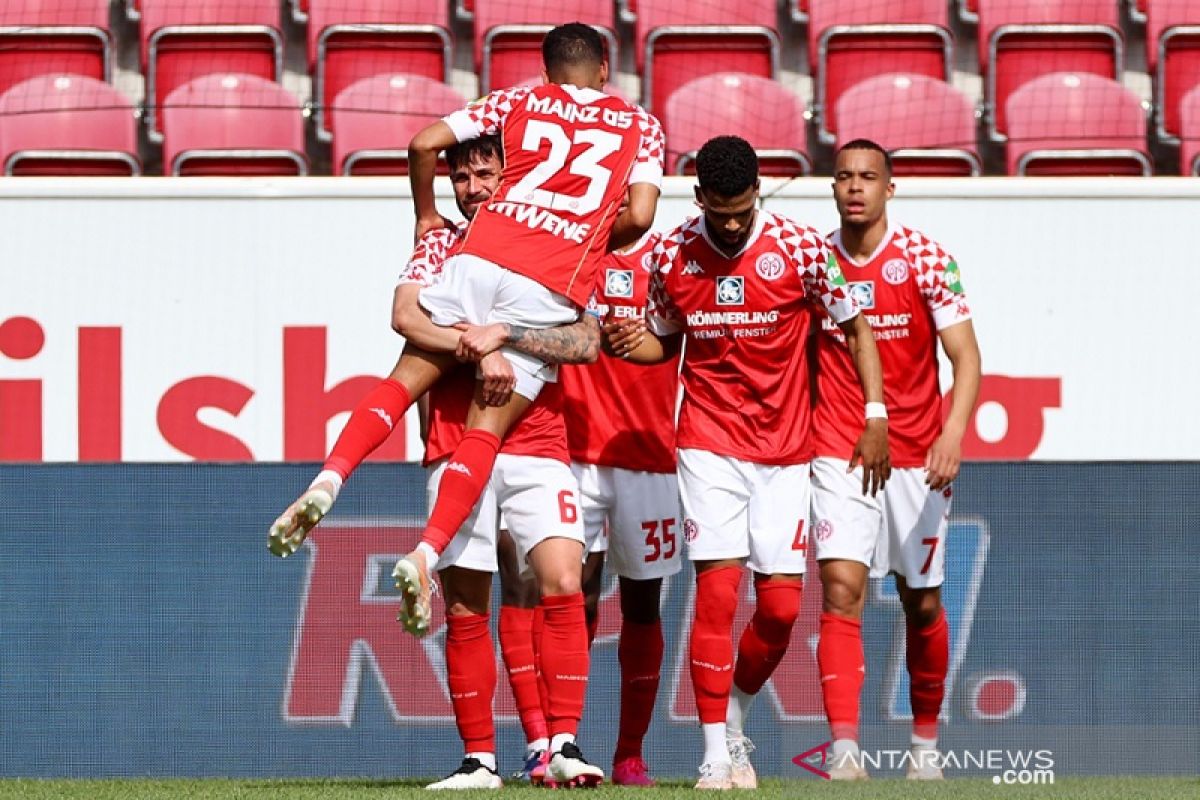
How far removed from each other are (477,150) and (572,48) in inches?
17.0

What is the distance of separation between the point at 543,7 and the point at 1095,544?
519 centimetres

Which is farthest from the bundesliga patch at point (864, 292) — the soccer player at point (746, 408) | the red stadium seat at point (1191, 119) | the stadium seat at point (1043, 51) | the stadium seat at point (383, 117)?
the stadium seat at point (1043, 51)

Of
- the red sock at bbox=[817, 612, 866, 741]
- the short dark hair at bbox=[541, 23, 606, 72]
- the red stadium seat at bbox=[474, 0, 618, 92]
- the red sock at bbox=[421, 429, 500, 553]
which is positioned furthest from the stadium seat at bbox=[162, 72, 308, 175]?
the red sock at bbox=[817, 612, 866, 741]

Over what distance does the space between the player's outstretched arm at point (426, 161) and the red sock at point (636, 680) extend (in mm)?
1565

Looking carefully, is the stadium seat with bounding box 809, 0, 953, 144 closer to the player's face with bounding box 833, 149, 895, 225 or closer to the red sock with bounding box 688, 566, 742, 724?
the player's face with bounding box 833, 149, 895, 225

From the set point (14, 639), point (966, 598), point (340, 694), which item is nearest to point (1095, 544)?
point (966, 598)

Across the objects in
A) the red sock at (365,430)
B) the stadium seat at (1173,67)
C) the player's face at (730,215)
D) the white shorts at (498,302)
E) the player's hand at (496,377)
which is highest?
the stadium seat at (1173,67)

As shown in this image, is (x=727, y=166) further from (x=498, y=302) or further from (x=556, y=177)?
(x=498, y=302)

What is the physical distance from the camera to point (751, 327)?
232 inches

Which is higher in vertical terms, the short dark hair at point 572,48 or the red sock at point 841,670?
the short dark hair at point 572,48

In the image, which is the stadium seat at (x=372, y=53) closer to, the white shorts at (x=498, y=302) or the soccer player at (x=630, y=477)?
the soccer player at (x=630, y=477)

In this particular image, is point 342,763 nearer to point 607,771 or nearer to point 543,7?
point 607,771

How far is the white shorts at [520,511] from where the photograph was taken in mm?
5535

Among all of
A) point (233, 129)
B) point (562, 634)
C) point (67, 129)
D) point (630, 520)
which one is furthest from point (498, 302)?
point (67, 129)
